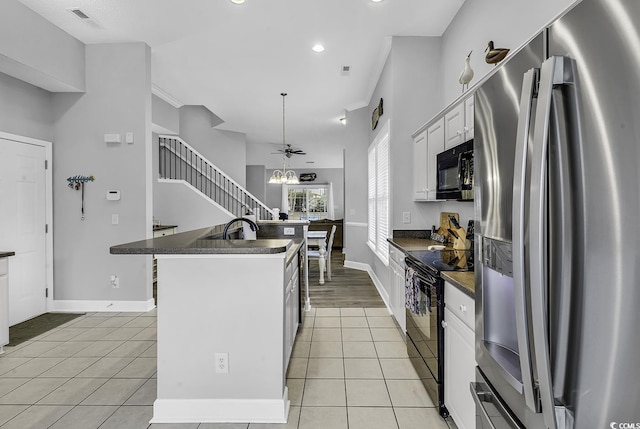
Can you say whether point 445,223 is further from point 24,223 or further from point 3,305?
point 24,223

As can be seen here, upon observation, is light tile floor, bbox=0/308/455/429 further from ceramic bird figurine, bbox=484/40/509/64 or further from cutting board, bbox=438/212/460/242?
ceramic bird figurine, bbox=484/40/509/64

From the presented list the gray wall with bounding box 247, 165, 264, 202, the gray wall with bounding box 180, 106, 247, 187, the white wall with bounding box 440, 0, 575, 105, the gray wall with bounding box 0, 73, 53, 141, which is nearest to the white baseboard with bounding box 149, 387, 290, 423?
the white wall with bounding box 440, 0, 575, 105

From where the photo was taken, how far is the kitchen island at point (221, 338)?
210 cm

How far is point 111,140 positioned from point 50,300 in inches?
83.9

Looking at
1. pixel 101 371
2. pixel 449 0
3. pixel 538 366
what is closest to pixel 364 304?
pixel 101 371

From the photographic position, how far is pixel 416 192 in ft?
12.3

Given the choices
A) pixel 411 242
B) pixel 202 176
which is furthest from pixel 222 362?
pixel 202 176

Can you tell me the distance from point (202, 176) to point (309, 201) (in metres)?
6.04

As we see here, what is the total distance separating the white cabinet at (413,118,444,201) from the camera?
3.10m

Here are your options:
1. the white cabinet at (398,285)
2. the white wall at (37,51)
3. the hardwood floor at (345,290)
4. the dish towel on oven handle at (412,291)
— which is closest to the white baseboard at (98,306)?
the hardwood floor at (345,290)

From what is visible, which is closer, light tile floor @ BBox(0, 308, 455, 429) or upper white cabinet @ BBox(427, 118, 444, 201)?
light tile floor @ BBox(0, 308, 455, 429)

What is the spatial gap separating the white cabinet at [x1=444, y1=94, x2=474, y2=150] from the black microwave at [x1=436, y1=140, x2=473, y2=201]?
0.09m

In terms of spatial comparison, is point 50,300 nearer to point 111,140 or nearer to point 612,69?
point 111,140

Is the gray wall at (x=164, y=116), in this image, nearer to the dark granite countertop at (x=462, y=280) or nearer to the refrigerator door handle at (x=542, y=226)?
the dark granite countertop at (x=462, y=280)
